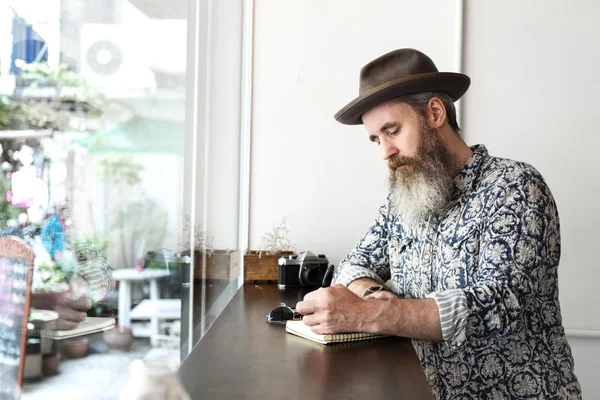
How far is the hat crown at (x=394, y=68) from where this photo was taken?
81.0 inches

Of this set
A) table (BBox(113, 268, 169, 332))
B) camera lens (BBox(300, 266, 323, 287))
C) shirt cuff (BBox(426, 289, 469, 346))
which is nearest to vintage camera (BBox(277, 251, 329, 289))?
camera lens (BBox(300, 266, 323, 287))

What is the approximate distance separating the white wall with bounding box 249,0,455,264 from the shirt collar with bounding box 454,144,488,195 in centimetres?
97

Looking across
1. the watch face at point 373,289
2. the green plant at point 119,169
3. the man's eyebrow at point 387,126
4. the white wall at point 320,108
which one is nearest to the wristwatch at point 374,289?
the watch face at point 373,289

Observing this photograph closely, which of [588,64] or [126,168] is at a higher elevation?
[588,64]

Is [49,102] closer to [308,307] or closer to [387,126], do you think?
[308,307]

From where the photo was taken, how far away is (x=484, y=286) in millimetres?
1626

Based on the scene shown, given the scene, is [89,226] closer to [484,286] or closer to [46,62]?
[46,62]

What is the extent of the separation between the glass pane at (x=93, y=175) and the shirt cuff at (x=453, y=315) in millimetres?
638

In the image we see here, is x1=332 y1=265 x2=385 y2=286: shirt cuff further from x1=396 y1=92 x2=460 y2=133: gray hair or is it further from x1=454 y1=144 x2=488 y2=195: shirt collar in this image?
x1=396 y1=92 x2=460 y2=133: gray hair

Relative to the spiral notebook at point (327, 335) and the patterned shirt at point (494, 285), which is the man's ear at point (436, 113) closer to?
the patterned shirt at point (494, 285)

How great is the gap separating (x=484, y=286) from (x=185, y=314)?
2.47 feet

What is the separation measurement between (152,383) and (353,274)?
4.96 feet

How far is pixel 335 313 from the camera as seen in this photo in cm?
156

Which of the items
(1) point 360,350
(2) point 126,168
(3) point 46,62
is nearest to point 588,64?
(1) point 360,350
